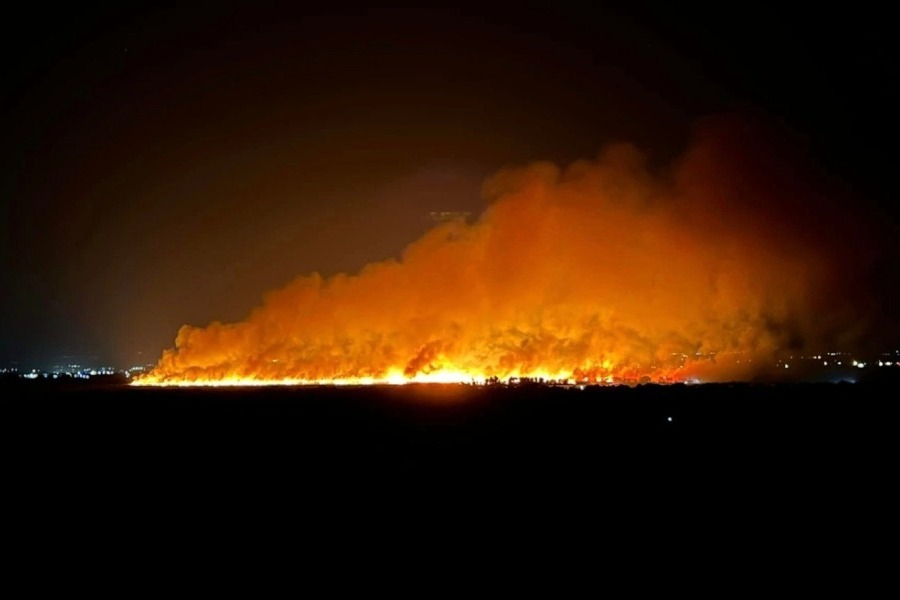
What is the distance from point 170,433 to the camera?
3142cm

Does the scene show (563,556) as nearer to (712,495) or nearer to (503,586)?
(503,586)

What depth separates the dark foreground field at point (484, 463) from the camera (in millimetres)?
15180

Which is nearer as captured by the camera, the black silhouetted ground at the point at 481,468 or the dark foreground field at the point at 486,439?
the black silhouetted ground at the point at 481,468

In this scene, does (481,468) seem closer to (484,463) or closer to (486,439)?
(484,463)

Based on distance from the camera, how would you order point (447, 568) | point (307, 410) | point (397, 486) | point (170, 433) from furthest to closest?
point (307, 410), point (170, 433), point (397, 486), point (447, 568)

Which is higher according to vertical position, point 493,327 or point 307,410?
point 493,327

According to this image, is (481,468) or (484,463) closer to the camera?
(481,468)

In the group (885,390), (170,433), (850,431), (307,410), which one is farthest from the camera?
(885,390)

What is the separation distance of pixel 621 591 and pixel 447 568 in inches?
92.5

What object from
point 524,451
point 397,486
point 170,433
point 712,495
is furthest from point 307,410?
point 712,495

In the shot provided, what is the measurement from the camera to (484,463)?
20359 millimetres

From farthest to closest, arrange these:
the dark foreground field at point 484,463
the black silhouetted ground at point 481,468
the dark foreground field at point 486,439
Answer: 1. the dark foreground field at point 486,439
2. the dark foreground field at point 484,463
3. the black silhouetted ground at point 481,468

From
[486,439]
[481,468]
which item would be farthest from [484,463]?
[486,439]

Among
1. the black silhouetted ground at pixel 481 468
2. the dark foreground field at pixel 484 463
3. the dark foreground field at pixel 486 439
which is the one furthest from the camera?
the dark foreground field at pixel 486 439
